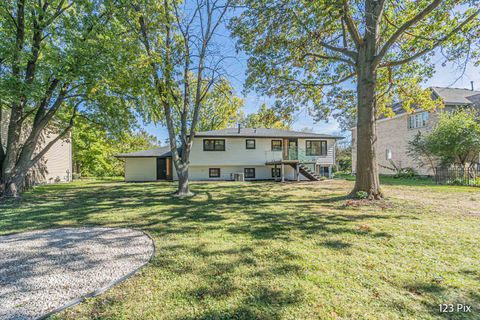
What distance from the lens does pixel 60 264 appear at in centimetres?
343

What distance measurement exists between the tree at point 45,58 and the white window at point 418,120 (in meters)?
24.8

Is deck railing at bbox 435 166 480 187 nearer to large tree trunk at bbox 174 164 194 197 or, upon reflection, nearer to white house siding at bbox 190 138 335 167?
white house siding at bbox 190 138 335 167

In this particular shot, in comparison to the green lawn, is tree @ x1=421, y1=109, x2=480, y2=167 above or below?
above

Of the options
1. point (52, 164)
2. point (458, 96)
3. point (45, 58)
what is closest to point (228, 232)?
point (45, 58)

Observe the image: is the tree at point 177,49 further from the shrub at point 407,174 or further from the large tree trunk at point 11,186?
the shrub at point 407,174

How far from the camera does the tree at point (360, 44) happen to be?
7.94 metres

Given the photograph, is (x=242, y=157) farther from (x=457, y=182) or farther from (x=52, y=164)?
(x=52, y=164)

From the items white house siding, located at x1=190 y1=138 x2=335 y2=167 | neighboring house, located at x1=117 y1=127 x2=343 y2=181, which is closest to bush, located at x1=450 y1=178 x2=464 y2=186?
neighboring house, located at x1=117 y1=127 x2=343 y2=181

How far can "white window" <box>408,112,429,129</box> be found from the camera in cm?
2086

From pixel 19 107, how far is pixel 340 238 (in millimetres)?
13178

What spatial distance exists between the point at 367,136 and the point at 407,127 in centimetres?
1918

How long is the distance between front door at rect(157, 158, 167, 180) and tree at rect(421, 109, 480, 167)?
21784mm

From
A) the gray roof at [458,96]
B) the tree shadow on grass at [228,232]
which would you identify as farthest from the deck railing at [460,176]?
the tree shadow on grass at [228,232]

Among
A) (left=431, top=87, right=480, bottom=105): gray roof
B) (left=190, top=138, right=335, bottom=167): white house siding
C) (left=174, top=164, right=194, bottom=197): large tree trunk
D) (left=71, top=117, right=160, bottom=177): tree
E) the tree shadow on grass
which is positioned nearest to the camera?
the tree shadow on grass
